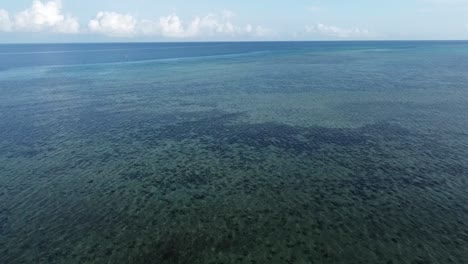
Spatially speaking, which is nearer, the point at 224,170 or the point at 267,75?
the point at 224,170

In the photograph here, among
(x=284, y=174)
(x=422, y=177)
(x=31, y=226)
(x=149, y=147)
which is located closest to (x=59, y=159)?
(x=149, y=147)

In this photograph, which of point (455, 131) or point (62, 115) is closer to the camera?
point (455, 131)

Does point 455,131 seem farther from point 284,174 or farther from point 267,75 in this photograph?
point 267,75

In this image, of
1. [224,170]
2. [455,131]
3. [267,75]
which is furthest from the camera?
[267,75]

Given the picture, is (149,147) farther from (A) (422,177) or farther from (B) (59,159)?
(A) (422,177)

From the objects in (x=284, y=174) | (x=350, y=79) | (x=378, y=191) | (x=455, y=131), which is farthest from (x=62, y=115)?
(x=350, y=79)

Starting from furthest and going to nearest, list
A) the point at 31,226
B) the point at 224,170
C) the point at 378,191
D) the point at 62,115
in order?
the point at 62,115
the point at 224,170
the point at 378,191
the point at 31,226
